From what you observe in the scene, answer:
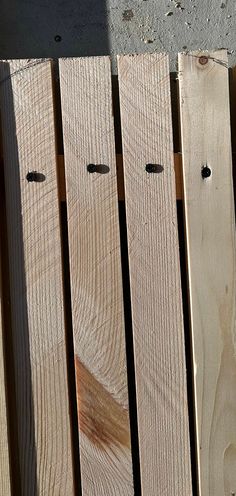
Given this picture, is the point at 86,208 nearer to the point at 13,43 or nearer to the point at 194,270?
the point at 194,270

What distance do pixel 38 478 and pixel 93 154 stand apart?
84cm

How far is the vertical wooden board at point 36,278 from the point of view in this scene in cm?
181

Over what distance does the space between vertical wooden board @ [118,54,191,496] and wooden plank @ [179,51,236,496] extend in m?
0.04

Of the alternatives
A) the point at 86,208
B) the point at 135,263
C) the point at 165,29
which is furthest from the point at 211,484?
the point at 165,29

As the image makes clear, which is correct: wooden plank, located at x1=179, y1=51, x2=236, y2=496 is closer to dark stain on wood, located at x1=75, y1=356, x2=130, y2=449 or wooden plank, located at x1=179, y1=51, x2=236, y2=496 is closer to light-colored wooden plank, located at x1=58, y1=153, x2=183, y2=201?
light-colored wooden plank, located at x1=58, y1=153, x2=183, y2=201

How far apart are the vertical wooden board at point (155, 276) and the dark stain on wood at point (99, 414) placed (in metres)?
0.05

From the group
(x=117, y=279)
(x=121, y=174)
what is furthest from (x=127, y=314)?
(x=121, y=174)

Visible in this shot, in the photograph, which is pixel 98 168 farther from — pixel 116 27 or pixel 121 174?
pixel 116 27

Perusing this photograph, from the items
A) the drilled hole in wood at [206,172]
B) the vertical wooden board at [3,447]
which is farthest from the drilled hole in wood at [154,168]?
the vertical wooden board at [3,447]

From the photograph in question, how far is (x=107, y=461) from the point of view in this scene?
5.91ft

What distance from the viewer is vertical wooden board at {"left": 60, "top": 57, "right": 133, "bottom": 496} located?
1805 millimetres

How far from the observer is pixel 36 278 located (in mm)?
1824

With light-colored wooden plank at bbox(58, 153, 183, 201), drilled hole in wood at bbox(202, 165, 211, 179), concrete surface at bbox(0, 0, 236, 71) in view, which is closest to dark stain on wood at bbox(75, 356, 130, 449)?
light-colored wooden plank at bbox(58, 153, 183, 201)

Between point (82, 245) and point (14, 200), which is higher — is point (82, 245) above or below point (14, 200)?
below
